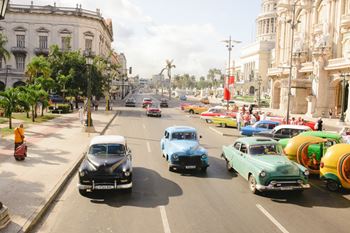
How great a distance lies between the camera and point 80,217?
10172mm

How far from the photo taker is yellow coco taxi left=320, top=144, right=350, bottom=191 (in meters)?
13.0

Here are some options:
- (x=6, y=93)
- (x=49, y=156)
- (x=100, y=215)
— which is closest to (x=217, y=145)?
(x=49, y=156)

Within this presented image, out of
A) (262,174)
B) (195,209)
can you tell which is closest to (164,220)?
(195,209)

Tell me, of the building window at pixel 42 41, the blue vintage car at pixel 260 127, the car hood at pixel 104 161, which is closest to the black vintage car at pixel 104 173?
the car hood at pixel 104 161

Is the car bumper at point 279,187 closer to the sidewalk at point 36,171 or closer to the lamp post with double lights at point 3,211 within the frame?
the sidewalk at point 36,171

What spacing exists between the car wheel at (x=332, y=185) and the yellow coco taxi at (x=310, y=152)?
178cm

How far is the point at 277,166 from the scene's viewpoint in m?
12.1

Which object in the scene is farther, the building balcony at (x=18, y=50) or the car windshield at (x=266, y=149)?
the building balcony at (x=18, y=50)

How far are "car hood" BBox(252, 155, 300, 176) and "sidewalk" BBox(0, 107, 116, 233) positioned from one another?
277 inches

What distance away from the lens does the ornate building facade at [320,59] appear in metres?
47.8

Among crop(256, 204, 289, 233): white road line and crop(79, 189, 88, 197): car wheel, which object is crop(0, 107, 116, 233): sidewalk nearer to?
crop(79, 189, 88, 197): car wheel

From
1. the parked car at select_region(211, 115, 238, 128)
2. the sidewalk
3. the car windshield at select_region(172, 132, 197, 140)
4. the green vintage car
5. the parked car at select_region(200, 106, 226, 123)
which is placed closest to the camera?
the sidewalk

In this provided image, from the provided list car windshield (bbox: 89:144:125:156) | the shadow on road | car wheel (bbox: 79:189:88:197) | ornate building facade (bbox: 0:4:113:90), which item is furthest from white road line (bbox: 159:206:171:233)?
ornate building facade (bbox: 0:4:113:90)

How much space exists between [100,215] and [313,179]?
9.24 metres
